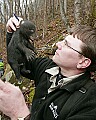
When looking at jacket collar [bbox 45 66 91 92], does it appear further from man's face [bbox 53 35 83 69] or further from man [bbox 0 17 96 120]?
man's face [bbox 53 35 83 69]

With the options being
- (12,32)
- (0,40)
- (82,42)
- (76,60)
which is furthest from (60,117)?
(0,40)

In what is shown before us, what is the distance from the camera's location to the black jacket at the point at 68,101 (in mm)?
→ 1735

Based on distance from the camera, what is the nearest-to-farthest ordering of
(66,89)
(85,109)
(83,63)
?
(85,109) < (66,89) < (83,63)

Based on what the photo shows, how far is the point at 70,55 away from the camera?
197cm

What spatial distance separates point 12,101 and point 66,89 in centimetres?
42

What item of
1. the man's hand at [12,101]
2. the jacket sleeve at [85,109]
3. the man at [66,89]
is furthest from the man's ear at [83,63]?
the man's hand at [12,101]

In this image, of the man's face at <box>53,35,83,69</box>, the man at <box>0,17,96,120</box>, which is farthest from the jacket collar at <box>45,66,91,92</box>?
the man's face at <box>53,35,83,69</box>

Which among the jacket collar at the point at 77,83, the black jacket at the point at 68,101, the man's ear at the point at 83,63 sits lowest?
the black jacket at the point at 68,101

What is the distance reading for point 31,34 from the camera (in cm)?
195

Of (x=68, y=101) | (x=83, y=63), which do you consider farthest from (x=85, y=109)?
(x=83, y=63)

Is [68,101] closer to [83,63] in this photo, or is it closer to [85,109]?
[85,109]

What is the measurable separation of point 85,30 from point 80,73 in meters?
0.36

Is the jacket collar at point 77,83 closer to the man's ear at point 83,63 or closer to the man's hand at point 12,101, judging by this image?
the man's ear at point 83,63

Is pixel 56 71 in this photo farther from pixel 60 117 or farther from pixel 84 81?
pixel 60 117
